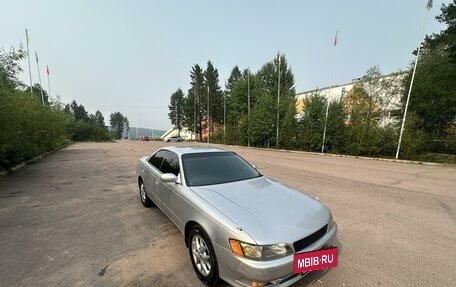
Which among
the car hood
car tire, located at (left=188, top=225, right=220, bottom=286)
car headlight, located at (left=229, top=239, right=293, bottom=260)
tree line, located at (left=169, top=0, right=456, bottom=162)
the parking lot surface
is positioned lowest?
the parking lot surface

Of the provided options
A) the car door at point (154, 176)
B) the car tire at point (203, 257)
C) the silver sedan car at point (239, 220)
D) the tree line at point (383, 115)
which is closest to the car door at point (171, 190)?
the silver sedan car at point (239, 220)

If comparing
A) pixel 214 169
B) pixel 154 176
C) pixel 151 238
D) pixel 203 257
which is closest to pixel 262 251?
pixel 203 257

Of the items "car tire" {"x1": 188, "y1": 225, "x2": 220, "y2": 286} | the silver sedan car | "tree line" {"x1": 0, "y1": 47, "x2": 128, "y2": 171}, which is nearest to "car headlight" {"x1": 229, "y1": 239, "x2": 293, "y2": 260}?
the silver sedan car

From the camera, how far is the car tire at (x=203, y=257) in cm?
268

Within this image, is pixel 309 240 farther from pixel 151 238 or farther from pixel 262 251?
pixel 151 238

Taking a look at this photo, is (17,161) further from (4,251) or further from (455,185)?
(455,185)

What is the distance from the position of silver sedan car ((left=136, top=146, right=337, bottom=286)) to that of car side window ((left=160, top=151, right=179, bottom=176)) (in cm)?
2

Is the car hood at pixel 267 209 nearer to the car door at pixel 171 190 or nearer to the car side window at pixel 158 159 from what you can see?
the car door at pixel 171 190

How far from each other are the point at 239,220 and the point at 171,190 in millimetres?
1569

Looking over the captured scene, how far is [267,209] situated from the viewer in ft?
9.52

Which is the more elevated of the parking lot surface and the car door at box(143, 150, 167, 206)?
the car door at box(143, 150, 167, 206)

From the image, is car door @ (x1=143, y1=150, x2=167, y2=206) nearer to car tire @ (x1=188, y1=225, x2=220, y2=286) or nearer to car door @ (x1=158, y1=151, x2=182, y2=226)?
car door @ (x1=158, y1=151, x2=182, y2=226)

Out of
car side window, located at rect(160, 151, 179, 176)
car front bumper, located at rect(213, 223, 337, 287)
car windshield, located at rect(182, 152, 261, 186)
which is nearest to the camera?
car front bumper, located at rect(213, 223, 337, 287)

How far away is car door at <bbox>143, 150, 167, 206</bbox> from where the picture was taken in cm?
464
